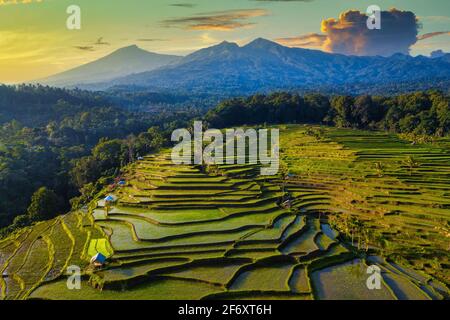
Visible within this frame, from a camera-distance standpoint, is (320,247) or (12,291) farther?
(320,247)

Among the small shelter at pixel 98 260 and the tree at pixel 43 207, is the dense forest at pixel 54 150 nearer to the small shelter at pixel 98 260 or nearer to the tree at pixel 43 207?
the tree at pixel 43 207

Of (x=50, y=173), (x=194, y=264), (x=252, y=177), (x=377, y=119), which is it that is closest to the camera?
(x=194, y=264)

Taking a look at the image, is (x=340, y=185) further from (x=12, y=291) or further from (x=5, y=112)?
(x=5, y=112)

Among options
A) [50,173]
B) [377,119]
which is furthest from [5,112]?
[377,119]

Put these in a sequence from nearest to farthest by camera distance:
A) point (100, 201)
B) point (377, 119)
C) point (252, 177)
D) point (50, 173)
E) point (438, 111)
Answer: point (100, 201) → point (252, 177) → point (50, 173) → point (438, 111) → point (377, 119)
